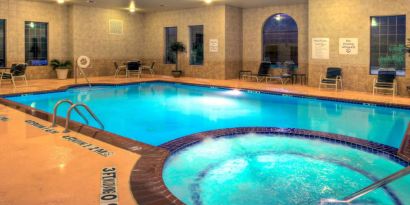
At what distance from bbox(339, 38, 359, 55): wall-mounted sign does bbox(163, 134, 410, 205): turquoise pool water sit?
19.0 ft

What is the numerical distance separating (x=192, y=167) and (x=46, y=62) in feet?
35.6

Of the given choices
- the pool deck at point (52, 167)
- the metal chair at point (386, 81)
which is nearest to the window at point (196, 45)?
the metal chair at point (386, 81)

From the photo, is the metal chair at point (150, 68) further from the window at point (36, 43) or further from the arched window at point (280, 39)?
the arched window at point (280, 39)

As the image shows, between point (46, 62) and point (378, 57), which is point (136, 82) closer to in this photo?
point (46, 62)

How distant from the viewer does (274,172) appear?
4.01 m

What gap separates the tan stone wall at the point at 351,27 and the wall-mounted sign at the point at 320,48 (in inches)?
4.8

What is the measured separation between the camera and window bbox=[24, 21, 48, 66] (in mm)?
12527

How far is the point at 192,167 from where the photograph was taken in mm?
4113

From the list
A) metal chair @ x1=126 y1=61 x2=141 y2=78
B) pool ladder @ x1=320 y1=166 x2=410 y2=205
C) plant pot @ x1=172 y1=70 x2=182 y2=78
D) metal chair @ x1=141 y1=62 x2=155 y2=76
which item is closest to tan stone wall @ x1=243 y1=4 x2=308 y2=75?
plant pot @ x1=172 y1=70 x2=182 y2=78

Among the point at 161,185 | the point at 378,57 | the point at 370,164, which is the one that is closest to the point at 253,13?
the point at 378,57

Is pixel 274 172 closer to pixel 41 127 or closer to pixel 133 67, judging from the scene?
pixel 41 127

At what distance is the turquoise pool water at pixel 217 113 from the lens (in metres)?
5.87

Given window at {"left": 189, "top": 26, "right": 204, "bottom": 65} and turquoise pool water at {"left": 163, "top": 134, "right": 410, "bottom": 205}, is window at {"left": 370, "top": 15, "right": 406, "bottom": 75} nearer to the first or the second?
turquoise pool water at {"left": 163, "top": 134, "right": 410, "bottom": 205}

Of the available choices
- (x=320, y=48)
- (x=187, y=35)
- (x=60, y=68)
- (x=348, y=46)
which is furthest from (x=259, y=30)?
(x=60, y=68)
